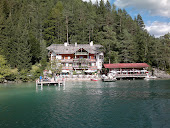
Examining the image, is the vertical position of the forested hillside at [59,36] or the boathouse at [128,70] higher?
the forested hillside at [59,36]

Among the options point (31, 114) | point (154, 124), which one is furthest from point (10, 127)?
point (154, 124)

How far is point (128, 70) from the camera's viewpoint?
66.6 m

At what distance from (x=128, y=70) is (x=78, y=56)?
67.4 feet

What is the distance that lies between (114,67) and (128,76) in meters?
6.13

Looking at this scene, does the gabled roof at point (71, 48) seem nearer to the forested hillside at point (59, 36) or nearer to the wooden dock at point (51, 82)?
the forested hillside at point (59, 36)

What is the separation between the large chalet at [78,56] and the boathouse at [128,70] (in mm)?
5829

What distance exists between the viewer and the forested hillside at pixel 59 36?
60253 millimetres

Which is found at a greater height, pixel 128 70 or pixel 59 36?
pixel 59 36

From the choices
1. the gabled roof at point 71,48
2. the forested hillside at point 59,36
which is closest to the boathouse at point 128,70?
the forested hillside at point 59,36

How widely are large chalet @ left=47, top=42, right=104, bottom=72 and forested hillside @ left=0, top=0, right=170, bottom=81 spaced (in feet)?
12.5

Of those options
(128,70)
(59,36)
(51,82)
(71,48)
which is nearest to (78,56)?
(71,48)

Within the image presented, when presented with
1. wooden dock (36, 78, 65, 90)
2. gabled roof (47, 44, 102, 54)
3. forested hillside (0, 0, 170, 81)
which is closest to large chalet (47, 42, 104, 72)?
gabled roof (47, 44, 102, 54)

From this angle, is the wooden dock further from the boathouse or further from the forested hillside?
the boathouse

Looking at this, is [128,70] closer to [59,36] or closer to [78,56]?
[78,56]
